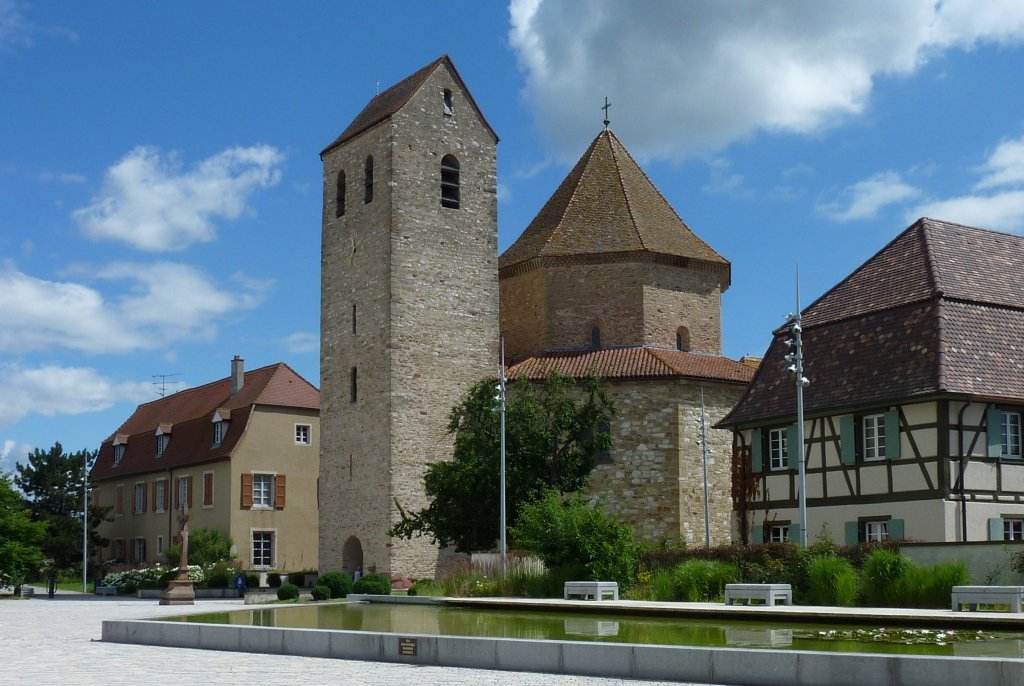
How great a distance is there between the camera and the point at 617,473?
39.2 metres

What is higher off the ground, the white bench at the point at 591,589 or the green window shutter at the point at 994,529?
the green window shutter at the point at 994,529

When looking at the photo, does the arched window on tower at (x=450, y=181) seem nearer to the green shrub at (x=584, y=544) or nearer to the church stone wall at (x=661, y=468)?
the church stone wall at (x=661, y=468)

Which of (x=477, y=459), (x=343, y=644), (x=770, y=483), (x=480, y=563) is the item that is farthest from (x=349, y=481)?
(x=343, y=644)

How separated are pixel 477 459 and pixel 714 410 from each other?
29.6 feet

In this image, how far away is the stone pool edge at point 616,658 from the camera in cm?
1129

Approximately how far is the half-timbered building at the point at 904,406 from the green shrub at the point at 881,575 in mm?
5145

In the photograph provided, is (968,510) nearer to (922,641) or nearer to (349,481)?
(922,641)

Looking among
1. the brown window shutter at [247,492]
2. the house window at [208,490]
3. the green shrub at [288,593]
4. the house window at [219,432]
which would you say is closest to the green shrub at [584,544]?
the green shrub at [288,593]

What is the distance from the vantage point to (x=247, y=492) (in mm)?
49688

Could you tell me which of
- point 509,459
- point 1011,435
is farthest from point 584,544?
point 1011,435

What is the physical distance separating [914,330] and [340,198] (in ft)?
75.6

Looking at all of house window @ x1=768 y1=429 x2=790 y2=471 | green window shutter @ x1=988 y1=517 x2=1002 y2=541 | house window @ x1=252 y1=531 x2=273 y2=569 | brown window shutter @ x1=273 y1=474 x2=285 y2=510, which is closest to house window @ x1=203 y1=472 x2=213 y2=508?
house window @ x1=252 y1=531 x2=273 y2=569

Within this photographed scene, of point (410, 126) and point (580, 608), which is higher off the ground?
point (410, 126)

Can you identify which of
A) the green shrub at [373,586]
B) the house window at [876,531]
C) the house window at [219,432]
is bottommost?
the green shrub at [373,586]
